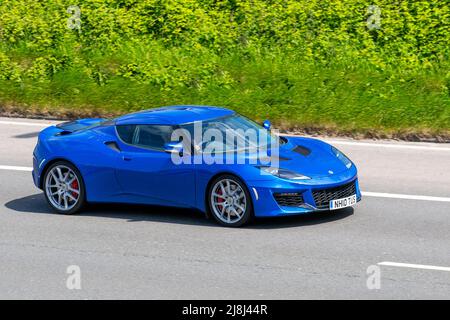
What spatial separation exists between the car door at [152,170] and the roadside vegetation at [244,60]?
16.7 ft

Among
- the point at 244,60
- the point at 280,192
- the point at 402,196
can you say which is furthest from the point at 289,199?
the point at 244,60

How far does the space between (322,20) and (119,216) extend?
9435 mm

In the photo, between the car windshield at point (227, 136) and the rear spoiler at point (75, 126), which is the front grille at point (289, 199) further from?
the rear spoiler at point (75, 126)

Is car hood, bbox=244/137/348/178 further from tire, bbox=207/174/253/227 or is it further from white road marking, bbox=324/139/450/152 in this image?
white road marking, bbox=324/139/450/152

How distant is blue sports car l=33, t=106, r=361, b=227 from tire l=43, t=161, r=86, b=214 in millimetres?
13

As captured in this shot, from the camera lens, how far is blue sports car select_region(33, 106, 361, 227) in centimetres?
1226

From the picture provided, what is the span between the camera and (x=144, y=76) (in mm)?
19750

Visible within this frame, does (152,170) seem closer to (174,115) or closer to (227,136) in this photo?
(174,115)

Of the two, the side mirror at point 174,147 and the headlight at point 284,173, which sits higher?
the side mirror at point 174,147

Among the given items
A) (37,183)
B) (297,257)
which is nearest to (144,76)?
(37,183)

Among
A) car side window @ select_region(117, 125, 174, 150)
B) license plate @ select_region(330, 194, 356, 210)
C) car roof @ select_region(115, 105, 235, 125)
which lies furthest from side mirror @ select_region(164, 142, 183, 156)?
license plate @ select_region(330, 194, 356, 210)

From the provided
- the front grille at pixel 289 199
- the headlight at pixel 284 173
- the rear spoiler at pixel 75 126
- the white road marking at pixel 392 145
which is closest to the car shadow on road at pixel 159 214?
the front grille at pixel 289 199

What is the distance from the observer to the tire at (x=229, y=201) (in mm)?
12273

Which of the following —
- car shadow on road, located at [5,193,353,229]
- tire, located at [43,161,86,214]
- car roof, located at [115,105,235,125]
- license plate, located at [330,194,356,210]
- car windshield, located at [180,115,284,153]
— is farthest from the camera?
tire, located at [43,161,86,214]
